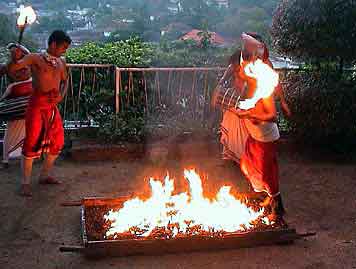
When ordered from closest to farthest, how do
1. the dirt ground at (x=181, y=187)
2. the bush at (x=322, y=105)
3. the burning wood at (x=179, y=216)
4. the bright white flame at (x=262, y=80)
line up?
the dirt ground at (x=181, y=187) < the burning wood at (x=179, y=216) < the bright white flame at (x=262, y=80) < the bush at (x=322, y=105)

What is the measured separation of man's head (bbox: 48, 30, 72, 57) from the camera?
6.23 meters

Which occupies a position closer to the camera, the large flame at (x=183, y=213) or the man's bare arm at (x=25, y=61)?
the large flame at (x=183, y=213)

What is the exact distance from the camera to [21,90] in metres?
7.34

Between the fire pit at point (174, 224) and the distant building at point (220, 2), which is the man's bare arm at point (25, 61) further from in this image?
the distant building at point (220, 2)

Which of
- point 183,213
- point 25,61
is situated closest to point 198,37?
point 25,61

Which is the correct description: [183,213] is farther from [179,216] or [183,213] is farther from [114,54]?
[114,54]

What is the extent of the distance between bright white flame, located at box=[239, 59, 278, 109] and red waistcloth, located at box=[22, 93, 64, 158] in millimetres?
2399

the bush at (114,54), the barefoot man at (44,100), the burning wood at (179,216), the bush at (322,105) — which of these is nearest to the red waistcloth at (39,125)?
the barefoot man at (44,100)

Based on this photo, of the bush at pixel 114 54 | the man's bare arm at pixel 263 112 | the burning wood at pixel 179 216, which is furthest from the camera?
the bush at pixel 114 54

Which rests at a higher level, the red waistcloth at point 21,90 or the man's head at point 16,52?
the man's head at point 16,52

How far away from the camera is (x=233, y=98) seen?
6.05 meters

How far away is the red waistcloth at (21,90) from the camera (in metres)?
7.33

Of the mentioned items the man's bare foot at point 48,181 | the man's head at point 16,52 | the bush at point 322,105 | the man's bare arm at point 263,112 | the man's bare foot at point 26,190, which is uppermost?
the man's head at point 16,52

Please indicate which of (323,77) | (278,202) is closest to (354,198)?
(278,202)
